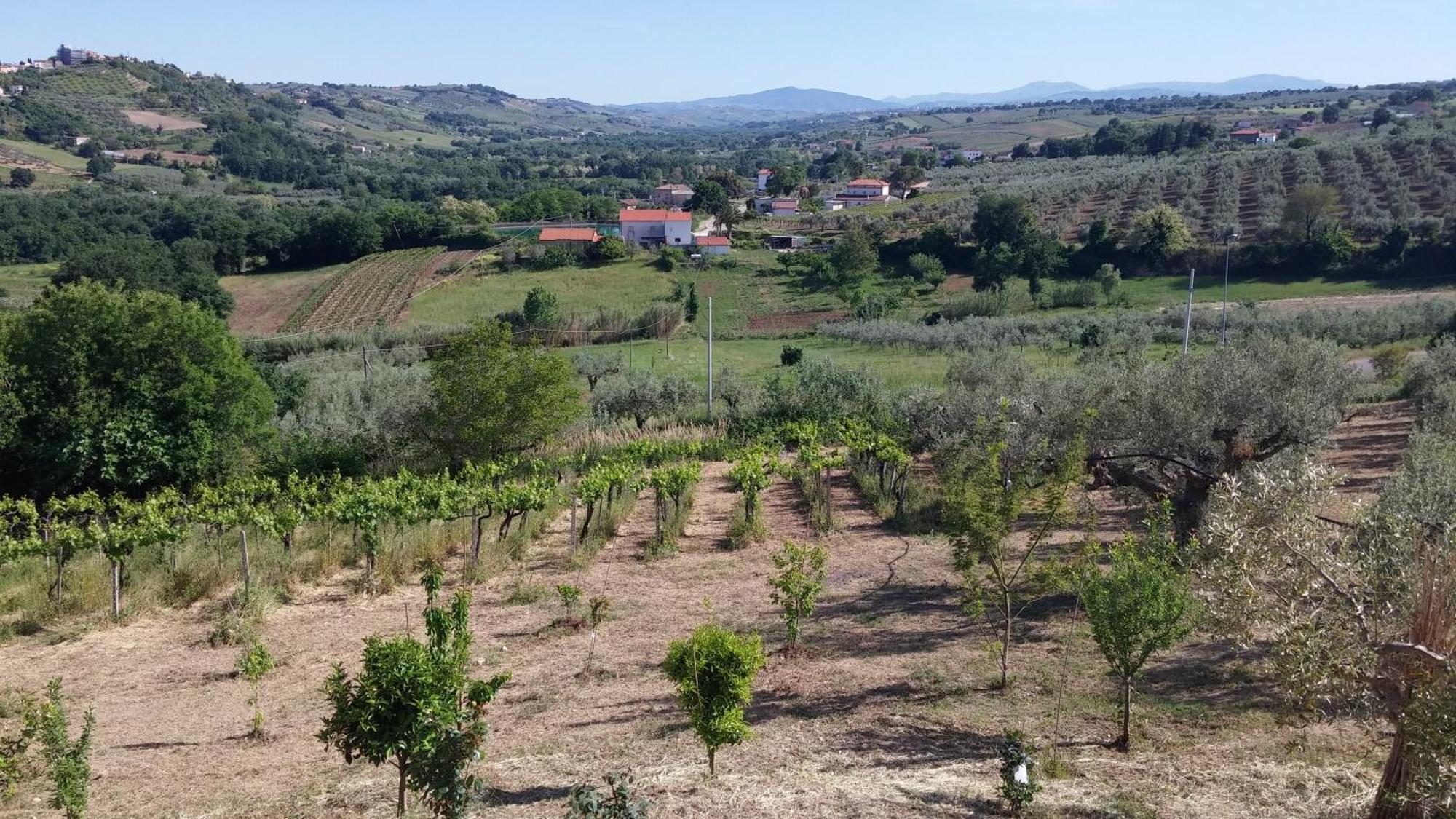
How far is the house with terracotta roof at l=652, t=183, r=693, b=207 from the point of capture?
10919 cm

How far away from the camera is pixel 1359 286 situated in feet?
164

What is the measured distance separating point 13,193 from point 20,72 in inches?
3878

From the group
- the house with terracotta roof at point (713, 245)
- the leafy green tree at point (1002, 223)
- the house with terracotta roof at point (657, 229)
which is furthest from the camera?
the house with terracotta roof at point (657, 229)

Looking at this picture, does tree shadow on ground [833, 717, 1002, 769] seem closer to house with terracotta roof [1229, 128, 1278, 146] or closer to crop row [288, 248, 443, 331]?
crop row [288, 248, 443, 331]

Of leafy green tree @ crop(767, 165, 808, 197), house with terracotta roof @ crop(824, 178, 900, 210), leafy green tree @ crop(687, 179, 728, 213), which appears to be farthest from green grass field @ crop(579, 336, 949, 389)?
leafy green tree @ crop(767, 165, 808, 197)

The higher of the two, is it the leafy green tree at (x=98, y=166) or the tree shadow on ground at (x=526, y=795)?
the leafy green tree at (x=98, y=166)

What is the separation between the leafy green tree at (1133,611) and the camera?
28.3 ft

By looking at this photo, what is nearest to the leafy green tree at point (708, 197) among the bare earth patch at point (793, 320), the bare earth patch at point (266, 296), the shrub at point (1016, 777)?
the bare earth patch at point (266, 296)

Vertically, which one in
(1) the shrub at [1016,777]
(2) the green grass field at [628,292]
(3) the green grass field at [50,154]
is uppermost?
(3) the green grass field at [50,154]

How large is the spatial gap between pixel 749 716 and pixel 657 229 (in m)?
67.4

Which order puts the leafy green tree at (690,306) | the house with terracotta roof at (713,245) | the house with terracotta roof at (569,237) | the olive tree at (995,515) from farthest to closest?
the house with terracotta roof at (713,245) → the house with terracotta roof at (569,237) → the leafy green tree at (690,306) → the olive tree at (995,515)

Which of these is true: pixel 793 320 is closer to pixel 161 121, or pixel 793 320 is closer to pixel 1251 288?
pixel 1251 288

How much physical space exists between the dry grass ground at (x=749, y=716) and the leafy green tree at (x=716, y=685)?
0.52 m

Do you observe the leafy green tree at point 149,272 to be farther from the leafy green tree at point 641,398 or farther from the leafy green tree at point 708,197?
the leafy green tree at point 708,197
